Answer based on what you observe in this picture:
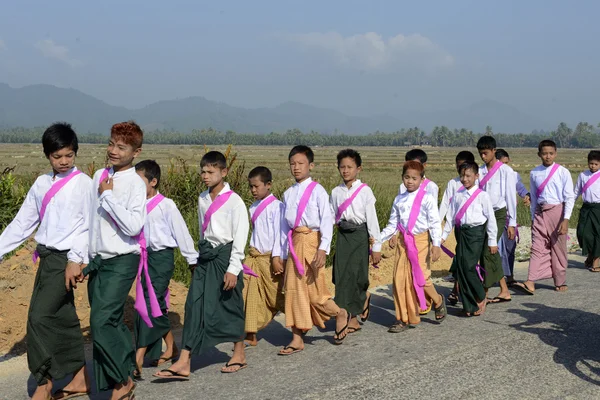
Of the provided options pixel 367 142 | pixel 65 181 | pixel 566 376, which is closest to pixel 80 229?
pixel 65 181

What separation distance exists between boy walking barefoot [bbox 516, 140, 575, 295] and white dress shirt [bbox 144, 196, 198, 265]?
5.27 m

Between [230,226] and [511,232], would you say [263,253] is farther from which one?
[511,232]

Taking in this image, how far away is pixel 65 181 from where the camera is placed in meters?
4.87

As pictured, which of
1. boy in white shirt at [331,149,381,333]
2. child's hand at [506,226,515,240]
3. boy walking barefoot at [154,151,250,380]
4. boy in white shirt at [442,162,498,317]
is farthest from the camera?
child's hand at [506,226,515,240]

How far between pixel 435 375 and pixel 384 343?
1.15 meters

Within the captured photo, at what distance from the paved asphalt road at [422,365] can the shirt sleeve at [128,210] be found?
50.9 inches

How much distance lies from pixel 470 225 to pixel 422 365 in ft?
9.20

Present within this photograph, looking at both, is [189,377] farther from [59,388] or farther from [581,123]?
[581,123]

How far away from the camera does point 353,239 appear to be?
7047 millimetres

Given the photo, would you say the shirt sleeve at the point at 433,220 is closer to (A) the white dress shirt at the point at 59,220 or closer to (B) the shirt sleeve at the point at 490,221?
(B) the shirt sleeve at the point at 490,221

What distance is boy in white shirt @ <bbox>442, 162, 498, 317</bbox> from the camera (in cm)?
803

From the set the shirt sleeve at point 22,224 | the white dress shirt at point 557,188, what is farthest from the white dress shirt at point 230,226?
the white dress shirt at point 557,188

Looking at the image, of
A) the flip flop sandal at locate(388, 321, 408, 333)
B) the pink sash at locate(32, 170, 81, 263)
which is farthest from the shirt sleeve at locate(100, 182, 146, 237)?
the flip flop sandal at locate(388, 321, 408, 333)

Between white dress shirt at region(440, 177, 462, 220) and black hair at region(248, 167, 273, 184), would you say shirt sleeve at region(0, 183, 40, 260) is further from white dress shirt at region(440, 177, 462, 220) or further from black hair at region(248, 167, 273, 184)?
white dress shirt at region(440, 177, 462, 220)
